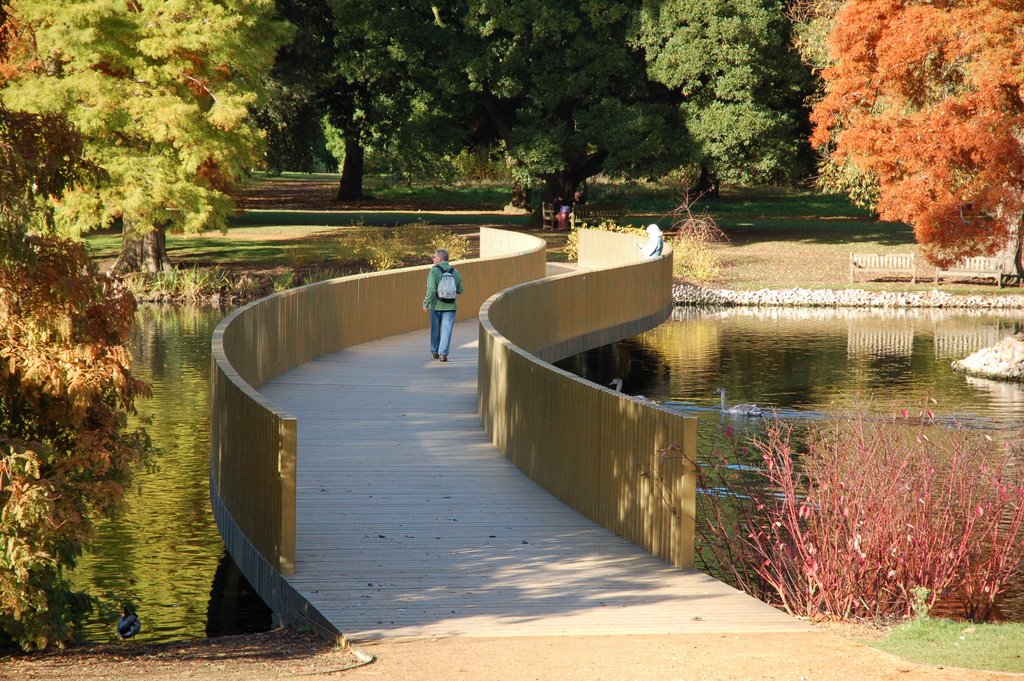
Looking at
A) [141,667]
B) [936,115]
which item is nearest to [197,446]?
[141,667]

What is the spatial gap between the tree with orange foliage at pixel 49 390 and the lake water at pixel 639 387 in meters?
0.63

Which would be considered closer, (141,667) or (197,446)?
(141,667)

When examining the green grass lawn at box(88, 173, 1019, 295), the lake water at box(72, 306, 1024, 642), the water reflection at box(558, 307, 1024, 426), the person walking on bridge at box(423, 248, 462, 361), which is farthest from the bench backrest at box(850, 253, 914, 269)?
the person walking on bridge at box(423, 248, 462, 361)

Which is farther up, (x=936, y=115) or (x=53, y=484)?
(x=936, y=115)

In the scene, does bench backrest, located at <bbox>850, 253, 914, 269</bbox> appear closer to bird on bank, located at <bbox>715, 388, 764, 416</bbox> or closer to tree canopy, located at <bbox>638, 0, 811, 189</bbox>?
tree canopy, located at <bbox>638, 0, 811, 189</bbox>

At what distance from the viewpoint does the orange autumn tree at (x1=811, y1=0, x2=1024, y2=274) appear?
2614 centimetres

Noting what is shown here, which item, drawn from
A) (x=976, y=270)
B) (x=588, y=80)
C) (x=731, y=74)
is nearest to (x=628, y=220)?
(x=588, y=80)

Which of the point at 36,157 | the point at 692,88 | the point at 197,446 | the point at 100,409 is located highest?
the point at 692,88

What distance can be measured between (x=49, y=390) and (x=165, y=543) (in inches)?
181

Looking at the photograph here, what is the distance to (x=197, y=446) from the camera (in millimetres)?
17047

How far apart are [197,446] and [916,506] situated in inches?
383

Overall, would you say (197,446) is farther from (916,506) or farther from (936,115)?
(936,115)

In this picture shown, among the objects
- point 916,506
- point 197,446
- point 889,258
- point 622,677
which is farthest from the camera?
point 889,258

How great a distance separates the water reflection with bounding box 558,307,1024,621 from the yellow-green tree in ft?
30.9
